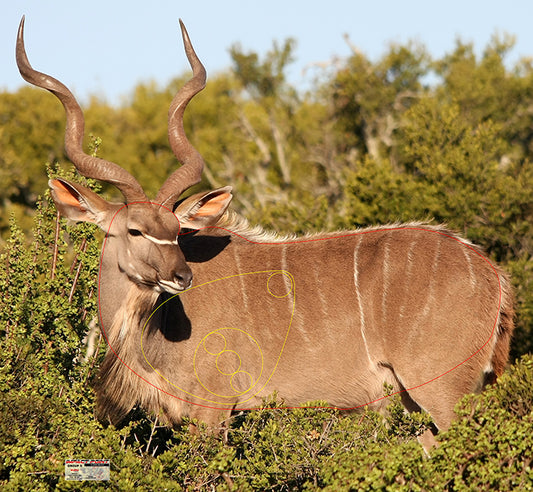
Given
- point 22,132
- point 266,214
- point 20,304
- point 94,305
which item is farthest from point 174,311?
point 22,132

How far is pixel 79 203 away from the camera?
4.00 metres

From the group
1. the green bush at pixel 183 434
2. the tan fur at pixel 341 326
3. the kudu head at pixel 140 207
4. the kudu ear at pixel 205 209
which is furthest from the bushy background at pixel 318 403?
the kudu ear at pixel 205 209

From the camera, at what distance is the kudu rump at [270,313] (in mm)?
3982

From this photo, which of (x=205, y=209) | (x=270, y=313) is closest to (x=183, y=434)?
(x=270, y=313)

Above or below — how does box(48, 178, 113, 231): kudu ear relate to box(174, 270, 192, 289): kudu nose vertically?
above

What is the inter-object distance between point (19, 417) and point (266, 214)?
373 centimetres

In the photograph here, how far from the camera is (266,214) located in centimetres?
725

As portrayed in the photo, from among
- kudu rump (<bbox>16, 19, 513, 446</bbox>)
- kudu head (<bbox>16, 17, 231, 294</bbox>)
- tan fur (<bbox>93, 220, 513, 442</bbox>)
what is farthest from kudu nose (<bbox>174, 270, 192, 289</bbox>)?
tan fur (<bbox>93, 220, 513, 442</bbox>)

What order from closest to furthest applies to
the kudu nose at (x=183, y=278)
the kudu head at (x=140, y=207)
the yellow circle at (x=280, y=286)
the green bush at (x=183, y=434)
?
the green bush at (x=183, y=434)
the kudu nose at (x=183, y=278)
the kudu head at (x=140, y=207)
the yellow circle at (x=280, y=286)

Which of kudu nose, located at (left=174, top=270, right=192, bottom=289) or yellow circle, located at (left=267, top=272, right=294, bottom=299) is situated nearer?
kudu nose, located at (left=174, top=270, right=192, bottom=289)

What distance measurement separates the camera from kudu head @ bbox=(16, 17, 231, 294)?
3.80m

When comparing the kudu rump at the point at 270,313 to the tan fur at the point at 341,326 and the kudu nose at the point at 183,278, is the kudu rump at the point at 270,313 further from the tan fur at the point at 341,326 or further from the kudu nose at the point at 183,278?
the kudu nose at the point at 183,278

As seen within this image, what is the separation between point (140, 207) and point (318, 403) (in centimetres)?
128

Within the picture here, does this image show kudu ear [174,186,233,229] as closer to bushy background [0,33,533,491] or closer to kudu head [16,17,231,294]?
kudu head [16,17,231,294]
